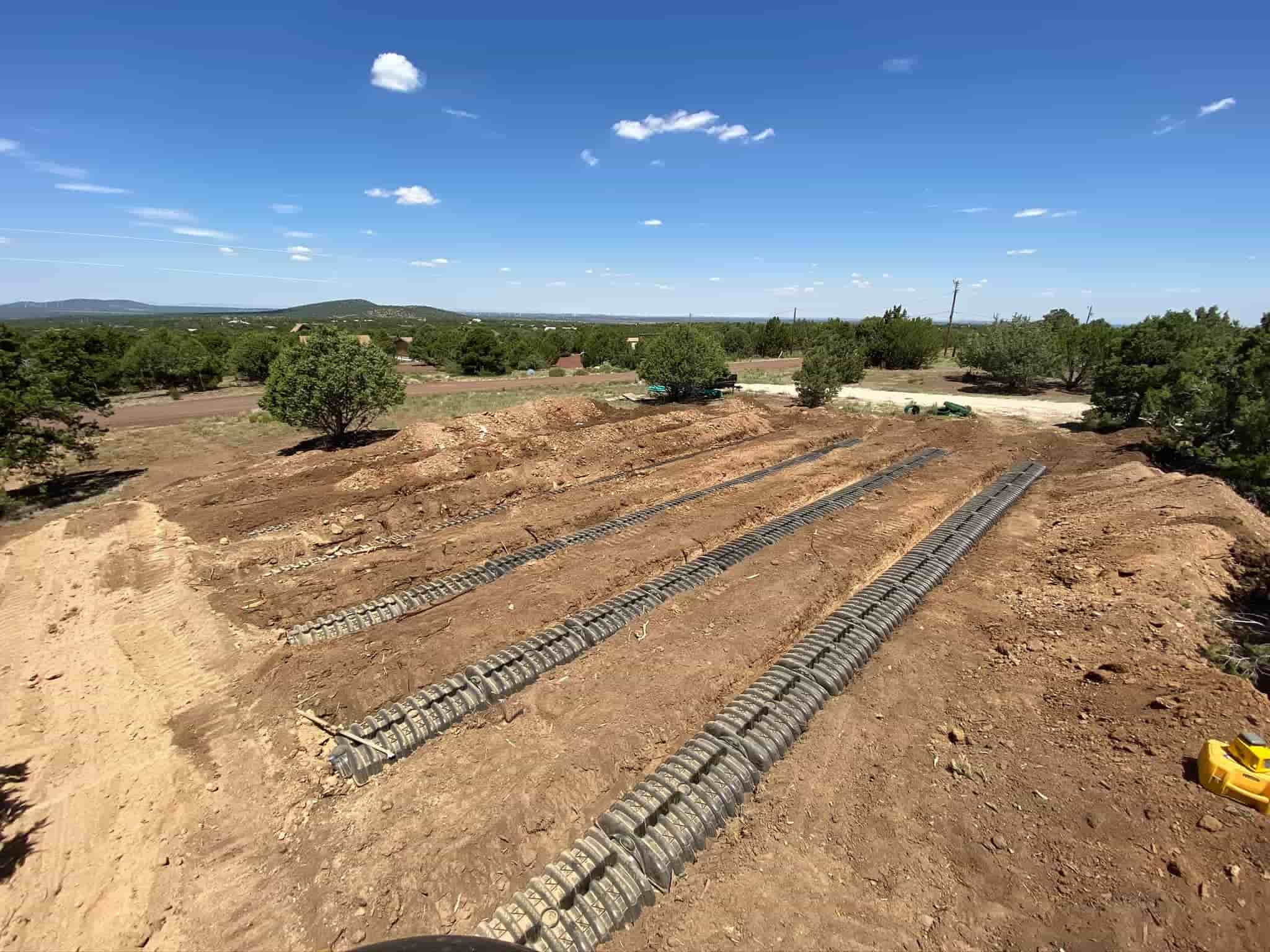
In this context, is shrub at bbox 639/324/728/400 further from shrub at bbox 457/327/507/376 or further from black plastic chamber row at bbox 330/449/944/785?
shrub at bbox 457/327/507/376

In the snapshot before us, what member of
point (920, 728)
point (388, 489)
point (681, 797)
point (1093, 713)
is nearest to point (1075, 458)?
point (1093, 713)

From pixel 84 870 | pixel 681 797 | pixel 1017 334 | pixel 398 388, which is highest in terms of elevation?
pixel 1017 334

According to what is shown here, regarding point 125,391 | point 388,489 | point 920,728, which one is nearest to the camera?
point 920,728

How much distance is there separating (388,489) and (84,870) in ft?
37.4

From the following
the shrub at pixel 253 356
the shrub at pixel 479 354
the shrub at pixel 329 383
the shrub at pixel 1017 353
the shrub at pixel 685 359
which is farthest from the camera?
the shrub at pixel 479 354

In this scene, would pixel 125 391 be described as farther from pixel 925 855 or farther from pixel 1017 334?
pixel 1017 334

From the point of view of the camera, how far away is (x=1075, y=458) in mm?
20328

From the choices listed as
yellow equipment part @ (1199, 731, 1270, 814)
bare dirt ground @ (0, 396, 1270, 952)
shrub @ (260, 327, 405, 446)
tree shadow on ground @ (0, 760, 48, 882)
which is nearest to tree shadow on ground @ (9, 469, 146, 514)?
bare dirt ground @ (0, 396, 1270, 952)

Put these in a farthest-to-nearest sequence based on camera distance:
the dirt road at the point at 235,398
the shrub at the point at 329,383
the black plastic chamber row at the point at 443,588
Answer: the dirt road at the point at 235,398 → the shrub at the point at 329,383 → the black plastic chamber row at the point at 443,588

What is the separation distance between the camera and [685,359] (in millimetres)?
30578

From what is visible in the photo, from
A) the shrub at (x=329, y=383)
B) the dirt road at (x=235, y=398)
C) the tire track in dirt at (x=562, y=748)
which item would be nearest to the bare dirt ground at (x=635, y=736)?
the tire track in dirt at (x=562, y=748)

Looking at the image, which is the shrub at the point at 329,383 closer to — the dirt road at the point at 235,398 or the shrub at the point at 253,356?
the dirt road at the point at 235,398

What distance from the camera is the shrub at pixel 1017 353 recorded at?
35438 millimetres

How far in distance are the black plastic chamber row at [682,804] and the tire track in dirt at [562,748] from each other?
364 mm
